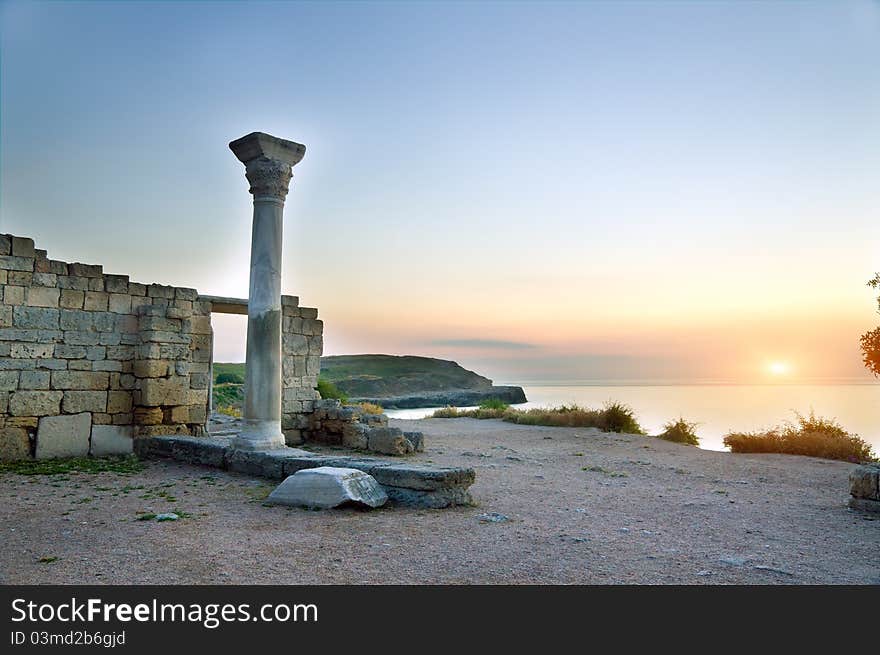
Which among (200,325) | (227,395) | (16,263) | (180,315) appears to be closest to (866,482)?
(180,315)

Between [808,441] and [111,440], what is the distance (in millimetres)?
13350

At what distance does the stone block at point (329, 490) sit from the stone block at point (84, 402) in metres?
5.24

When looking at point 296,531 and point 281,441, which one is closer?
point 296,531

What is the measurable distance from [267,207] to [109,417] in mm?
4607

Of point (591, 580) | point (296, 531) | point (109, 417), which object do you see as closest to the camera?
point (591, 580)

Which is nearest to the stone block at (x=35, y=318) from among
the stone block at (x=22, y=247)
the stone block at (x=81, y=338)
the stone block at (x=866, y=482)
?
the stone block at (x=81, y=338)

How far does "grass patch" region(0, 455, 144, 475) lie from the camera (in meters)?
8.92

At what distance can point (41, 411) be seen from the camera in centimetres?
991

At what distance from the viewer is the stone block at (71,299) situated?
10.3 meters

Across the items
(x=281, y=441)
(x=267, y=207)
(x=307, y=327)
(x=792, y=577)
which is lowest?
(x=792, y=577)

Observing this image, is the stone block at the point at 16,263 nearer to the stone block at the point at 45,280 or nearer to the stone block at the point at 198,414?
the stone block at the point at 45,280

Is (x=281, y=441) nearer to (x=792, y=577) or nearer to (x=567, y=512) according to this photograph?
(x=567, y=512)

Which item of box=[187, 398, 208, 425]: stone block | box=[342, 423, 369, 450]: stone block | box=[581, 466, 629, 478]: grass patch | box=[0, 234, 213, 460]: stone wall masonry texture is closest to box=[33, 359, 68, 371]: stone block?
box=[0, 234, 213, 460]: stone wall masonry texture

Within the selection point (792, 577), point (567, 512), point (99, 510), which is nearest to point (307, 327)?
point (99, 510)
